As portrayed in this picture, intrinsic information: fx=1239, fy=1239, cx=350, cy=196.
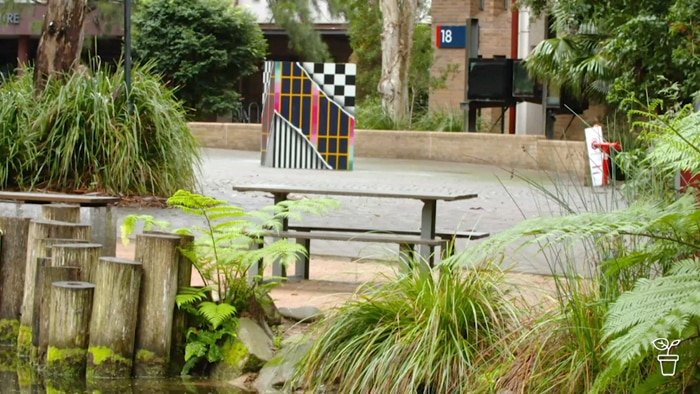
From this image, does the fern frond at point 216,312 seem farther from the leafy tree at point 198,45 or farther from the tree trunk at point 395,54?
the leafy tree at point 198,45

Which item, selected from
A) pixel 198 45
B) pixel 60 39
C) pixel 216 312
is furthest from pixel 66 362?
pixel 198 45

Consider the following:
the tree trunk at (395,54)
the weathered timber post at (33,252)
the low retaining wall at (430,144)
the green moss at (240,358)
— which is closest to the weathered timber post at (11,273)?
the weathered timber post at (33,252)

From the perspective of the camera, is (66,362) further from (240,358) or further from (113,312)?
(240,358)

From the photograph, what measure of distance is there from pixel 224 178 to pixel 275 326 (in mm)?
11091

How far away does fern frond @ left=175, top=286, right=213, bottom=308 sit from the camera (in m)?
6.96

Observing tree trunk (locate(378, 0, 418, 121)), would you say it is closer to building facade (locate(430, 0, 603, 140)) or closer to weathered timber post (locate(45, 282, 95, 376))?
building facade (locate(430, 0, 603, 140))

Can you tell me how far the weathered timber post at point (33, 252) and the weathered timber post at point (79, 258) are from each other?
1.20 feet

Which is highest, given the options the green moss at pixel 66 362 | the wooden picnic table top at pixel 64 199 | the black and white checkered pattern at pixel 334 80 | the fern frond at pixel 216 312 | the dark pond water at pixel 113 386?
the black and white checkered pattern at pixel 334 80

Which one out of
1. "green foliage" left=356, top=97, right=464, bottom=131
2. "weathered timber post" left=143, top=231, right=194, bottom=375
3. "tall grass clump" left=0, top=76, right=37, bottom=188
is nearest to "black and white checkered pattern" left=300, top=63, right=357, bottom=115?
"green foliage" left=356, top=97, right=464, bottom=131

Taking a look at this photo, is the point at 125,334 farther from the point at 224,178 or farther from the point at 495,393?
the point at 224,178

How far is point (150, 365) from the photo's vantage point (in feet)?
23.0

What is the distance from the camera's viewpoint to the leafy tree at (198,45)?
34.8m

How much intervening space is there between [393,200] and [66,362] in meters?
9.11

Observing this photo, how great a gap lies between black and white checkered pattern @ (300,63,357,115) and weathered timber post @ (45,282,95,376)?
14.7 m
